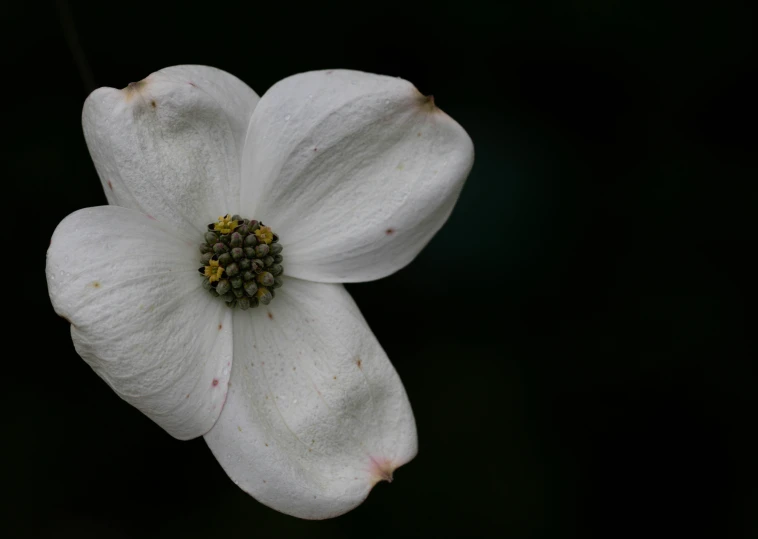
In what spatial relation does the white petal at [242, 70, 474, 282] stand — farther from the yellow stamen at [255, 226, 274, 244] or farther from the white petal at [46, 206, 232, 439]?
the white petal at [46, 206, 232, 439]

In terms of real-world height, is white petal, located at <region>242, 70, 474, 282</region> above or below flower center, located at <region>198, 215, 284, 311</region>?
above

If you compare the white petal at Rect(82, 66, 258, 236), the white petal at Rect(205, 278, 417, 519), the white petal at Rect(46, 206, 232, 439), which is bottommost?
the white petal at Rect(205, 278, 417, 519)

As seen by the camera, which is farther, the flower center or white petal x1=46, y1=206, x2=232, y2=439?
the flower center

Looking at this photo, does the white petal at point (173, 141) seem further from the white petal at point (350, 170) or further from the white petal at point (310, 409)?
the white petal at point (310, 409)

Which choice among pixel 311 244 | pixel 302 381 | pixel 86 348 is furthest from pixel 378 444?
pixel 86 348

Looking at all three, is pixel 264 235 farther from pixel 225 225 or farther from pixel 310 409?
pixel 310 409

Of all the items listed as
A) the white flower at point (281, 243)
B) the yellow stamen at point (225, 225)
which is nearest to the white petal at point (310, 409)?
the white flower at point (281, 243)

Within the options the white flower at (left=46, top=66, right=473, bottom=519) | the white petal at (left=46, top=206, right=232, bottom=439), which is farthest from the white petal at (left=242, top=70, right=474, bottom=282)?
the white petal at (left=46, top=206, right=232, bottom=439)

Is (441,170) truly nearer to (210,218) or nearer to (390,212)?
(390,212)
